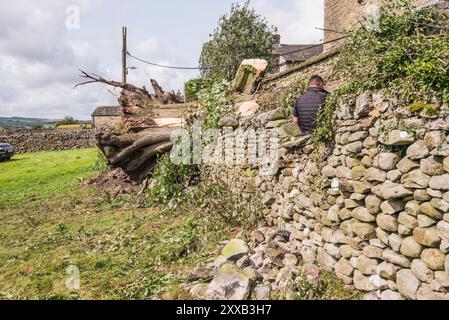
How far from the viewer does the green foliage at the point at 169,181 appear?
368 inches

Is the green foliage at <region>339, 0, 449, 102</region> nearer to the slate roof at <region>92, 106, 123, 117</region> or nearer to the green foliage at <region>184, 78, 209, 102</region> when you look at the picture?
the green foliage at <region>184, 78, 209, 102</region>

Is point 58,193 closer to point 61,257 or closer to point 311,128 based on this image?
point 61,257

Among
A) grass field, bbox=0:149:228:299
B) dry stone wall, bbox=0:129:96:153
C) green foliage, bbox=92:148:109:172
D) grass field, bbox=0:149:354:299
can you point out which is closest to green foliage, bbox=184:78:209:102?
grass field, bbox=0:149:354:299

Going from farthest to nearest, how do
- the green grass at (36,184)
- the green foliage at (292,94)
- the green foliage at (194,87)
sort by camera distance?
the green grass at (36,184), the green foliage at (194,87), the green foliage at (292,94)

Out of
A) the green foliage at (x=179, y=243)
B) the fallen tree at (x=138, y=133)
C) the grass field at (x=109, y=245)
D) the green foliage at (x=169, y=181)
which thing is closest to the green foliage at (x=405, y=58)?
the grass field at (x=109, y=245)

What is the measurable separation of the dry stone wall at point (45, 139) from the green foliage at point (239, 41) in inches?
617

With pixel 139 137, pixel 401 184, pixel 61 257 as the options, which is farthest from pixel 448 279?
pixel 139 137

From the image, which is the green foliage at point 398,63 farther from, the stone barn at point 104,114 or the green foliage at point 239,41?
the stone barn at point 104,114

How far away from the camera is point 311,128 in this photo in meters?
5.63

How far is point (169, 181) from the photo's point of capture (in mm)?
9500

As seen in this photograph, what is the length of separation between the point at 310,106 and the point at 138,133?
6545 mm

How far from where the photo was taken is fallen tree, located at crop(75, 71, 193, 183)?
10617 mm

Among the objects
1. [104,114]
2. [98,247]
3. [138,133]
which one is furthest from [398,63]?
[104,114]

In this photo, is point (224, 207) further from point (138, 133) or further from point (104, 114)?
point (104, 114)
